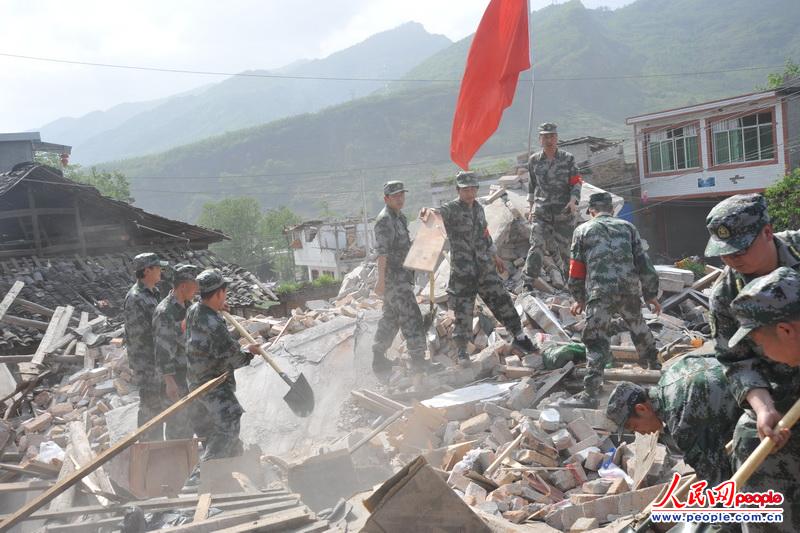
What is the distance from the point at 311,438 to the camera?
6.56m

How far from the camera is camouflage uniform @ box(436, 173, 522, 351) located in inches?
262

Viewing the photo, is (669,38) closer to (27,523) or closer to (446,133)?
(446,133)

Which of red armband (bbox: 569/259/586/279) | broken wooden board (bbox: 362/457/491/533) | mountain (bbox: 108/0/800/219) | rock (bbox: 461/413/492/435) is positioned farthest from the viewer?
mountain (bbox: 108/0/800/219)

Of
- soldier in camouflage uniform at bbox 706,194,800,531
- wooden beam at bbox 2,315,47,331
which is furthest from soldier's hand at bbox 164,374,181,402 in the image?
wooden beam at bbox 2,315,47,331

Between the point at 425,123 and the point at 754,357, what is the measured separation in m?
122

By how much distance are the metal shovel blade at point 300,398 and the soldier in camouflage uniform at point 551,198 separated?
3.71 meters

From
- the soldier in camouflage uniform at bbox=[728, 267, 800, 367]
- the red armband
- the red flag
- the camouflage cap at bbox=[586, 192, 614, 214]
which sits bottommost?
the red armband

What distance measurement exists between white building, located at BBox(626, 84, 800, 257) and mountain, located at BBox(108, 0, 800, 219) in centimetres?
6502

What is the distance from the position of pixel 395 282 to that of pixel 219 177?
111 metres

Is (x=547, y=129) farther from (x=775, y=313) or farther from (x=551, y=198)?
(x=775, y=313)

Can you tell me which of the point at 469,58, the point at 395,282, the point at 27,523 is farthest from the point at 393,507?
the point at 469,58

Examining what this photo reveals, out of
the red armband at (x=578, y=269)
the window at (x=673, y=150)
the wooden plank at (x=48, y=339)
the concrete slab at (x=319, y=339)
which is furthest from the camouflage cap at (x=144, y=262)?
the window at (x=673, y=150)

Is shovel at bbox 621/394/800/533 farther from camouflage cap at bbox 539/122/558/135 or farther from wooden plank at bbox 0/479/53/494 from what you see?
camouflage cap at bbox 539/122/558/135

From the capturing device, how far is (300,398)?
6199 millimetres
